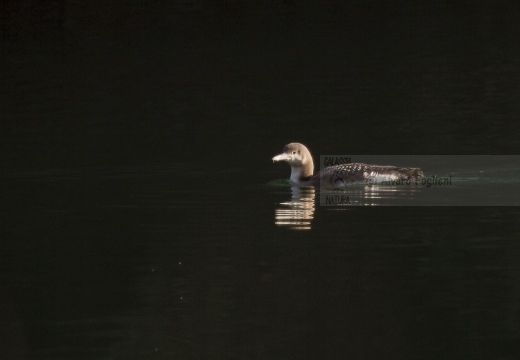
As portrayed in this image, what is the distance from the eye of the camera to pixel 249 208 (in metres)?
14.6

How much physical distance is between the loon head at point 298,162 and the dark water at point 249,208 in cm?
54

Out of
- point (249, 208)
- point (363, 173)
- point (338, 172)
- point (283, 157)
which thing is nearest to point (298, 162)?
point (283, 157)

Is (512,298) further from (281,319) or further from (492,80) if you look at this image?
(492,80)

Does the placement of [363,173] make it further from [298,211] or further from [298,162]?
[298,211]

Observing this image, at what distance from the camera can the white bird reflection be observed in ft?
44.3

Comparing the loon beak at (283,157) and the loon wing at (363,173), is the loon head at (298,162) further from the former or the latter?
the loon wing at (363,173)

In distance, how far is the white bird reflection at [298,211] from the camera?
531 inches

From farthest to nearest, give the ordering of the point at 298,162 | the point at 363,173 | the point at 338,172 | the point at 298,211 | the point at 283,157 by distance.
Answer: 1. the point at 298,162
2. the point at 283,157
3. the point at 338,172
4. the point at 363,173
5. the point at 298,211

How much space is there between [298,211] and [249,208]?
0.54 metres

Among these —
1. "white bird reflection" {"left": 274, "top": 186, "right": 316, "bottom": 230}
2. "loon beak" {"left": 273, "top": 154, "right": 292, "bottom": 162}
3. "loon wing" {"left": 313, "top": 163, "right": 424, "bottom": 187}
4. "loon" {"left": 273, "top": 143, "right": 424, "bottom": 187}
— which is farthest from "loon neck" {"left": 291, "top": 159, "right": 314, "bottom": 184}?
"white bird reflection" {"left": 274, "top": 186, "right": 316, "bottom": 230}

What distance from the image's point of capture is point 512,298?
10.1 meters

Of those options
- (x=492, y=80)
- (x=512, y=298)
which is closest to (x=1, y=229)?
(x=512, y=298)

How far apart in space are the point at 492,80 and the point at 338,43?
7558 mm

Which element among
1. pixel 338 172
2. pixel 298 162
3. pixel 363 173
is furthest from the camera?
pixel 298 162
